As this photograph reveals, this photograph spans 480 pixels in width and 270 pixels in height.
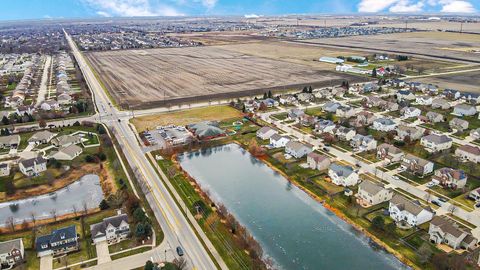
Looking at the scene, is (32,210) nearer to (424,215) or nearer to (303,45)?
(424,215)

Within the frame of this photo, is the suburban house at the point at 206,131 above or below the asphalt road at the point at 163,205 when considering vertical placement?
above

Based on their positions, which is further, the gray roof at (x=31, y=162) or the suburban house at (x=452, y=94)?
the suburban house at (x=452, y=94)

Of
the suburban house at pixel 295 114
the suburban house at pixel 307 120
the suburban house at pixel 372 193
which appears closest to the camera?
the suburban house at pixel 372 193

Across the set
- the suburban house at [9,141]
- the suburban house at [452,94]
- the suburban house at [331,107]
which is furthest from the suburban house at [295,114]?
the suburban house at [9,141]

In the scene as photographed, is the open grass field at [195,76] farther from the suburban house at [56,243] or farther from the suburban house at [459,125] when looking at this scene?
the suburban house at [56,243]

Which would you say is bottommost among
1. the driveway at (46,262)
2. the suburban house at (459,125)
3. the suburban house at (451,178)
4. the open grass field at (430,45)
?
the driveway at (46,262)

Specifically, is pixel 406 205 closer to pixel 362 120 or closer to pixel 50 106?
pixel 362 120

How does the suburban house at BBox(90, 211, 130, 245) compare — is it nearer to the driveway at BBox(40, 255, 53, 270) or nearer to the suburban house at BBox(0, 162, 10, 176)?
the driveway at BBox(40, 255, 53, 270)
